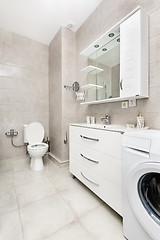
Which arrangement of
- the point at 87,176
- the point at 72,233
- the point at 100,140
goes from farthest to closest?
the point at 87,176, the point at 100,140, the point at 72,233

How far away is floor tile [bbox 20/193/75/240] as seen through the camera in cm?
94

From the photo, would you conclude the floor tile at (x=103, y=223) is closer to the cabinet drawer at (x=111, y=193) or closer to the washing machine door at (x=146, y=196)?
the cabinet drawer at (x=111, y=193)

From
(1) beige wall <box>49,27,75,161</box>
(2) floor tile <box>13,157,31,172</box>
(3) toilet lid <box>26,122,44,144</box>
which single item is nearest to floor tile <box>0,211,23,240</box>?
(2) floor tile <box>13,157,31,172</box>

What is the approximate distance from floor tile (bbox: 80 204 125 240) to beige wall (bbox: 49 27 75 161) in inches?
44.8

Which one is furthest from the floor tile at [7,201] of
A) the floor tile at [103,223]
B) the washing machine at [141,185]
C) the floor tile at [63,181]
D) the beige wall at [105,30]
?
the beige wall at [105,30]

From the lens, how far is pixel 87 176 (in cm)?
138

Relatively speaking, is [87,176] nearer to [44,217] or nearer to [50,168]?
[44,217]

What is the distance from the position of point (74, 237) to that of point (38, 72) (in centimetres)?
277

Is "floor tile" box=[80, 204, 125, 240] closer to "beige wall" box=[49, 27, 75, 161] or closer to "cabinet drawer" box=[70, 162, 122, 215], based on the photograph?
"cabinet drawer" box=[70, 162, 122, 215]

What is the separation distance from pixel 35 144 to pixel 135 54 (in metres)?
1.98

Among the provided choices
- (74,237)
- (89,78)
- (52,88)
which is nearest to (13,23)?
(52,88)

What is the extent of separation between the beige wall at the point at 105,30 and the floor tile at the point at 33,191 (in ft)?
3.70

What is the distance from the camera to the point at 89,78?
6.43ft

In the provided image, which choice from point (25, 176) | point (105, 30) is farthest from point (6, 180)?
point (105, 30)
